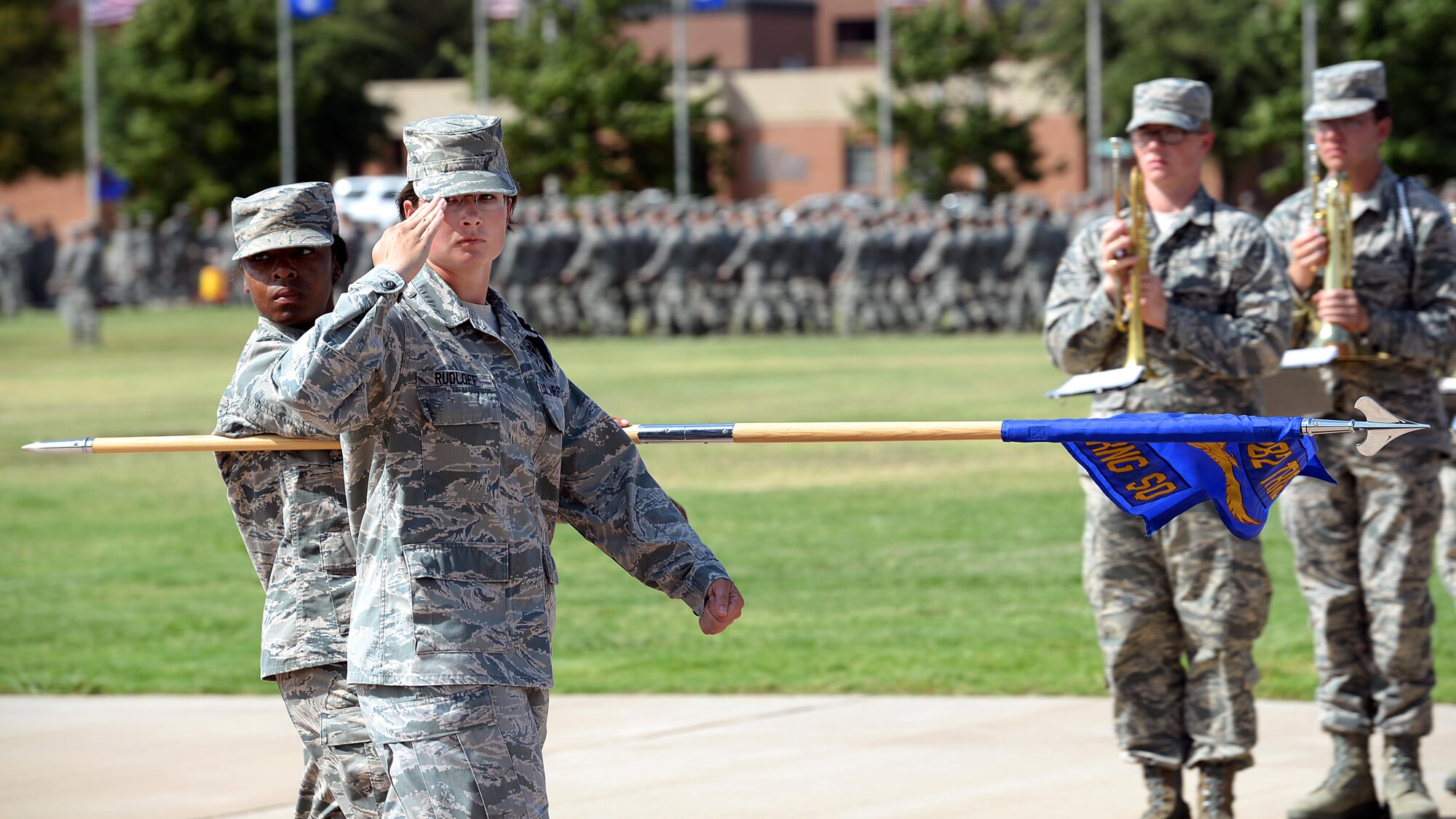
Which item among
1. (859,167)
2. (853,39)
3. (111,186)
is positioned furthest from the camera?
(853,39)

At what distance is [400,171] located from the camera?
7012 centimetres

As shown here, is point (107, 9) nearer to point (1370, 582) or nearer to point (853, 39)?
point (853, 39)

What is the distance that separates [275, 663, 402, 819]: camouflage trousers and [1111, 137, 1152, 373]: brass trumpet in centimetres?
249

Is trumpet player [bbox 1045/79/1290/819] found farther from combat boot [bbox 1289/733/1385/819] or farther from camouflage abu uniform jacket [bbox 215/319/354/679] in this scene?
camouflage abu uniform jacket [bbox 215/319/354/679]

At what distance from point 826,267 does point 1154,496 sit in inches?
1241

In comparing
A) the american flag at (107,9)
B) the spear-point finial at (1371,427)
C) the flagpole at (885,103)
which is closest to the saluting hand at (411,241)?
the spear-point finial at (1371,427)

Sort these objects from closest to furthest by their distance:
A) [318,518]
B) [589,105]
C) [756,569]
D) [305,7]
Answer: [318,518] < [756,569] < [305,7] < [589,105]

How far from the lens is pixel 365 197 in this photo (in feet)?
192

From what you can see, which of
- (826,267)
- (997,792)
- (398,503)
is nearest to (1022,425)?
(398,503)

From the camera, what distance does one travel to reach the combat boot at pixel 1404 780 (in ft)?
21.5

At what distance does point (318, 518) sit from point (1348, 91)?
392 cm

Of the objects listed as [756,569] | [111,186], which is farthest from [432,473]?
[111,186]

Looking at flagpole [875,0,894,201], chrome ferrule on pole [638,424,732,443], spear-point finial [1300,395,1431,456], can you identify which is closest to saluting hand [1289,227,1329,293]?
spear-point finial [1300,395,1431,456]

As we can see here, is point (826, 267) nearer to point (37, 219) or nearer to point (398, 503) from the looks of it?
point (398, 503)
